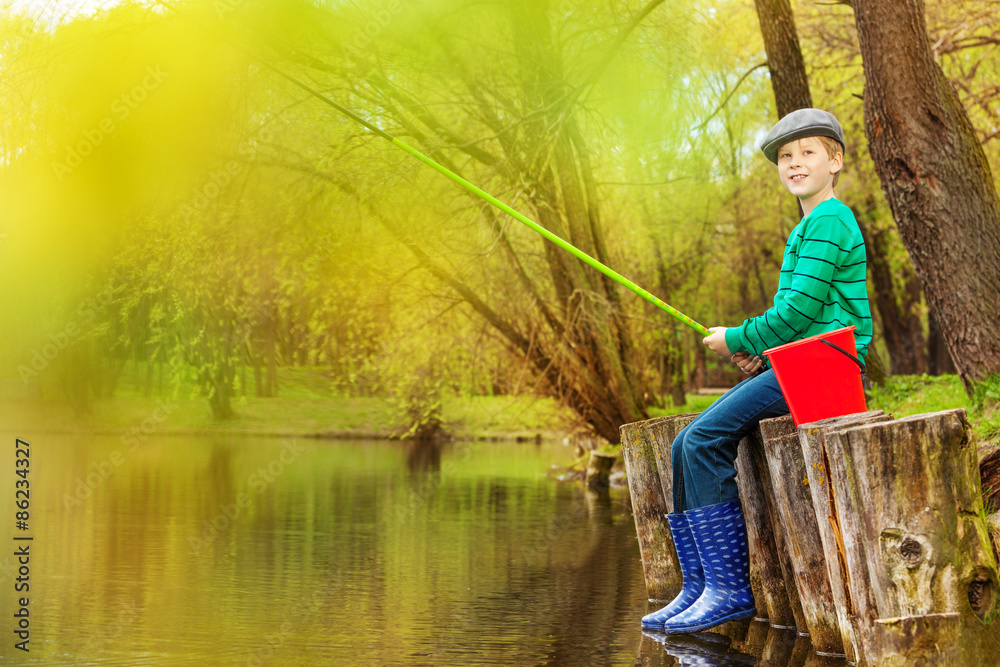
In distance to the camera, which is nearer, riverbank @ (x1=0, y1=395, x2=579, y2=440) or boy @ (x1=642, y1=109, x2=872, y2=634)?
boy @ (x1=642, y1=109, x2=872, y2=634)

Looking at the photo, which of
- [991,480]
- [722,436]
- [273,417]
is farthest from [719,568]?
[273,417]

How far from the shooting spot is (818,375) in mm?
3605

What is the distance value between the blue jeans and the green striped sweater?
20cm

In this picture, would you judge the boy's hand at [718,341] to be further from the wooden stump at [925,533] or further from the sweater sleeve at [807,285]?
the wooden stump at [925,533]

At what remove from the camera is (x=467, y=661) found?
3719mm

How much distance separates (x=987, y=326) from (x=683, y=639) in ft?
14.9

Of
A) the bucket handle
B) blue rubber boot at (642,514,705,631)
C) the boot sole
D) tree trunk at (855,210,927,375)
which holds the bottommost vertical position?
the boot sole

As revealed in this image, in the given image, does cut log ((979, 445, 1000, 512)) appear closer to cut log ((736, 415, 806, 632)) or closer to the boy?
cut log ((736, 415, 806, 632))

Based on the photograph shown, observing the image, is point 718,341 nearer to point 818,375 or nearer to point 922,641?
point 818,375

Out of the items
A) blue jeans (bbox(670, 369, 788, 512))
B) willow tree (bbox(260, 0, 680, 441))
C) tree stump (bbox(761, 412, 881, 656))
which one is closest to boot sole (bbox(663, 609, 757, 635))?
tree stump (bbox(761, 412, 881, 656))

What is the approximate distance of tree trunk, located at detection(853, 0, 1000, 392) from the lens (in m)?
7.60

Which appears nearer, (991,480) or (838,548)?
(838,548)

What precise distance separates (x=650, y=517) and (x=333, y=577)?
1729 mm

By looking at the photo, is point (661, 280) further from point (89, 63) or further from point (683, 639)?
point (683, 639)
